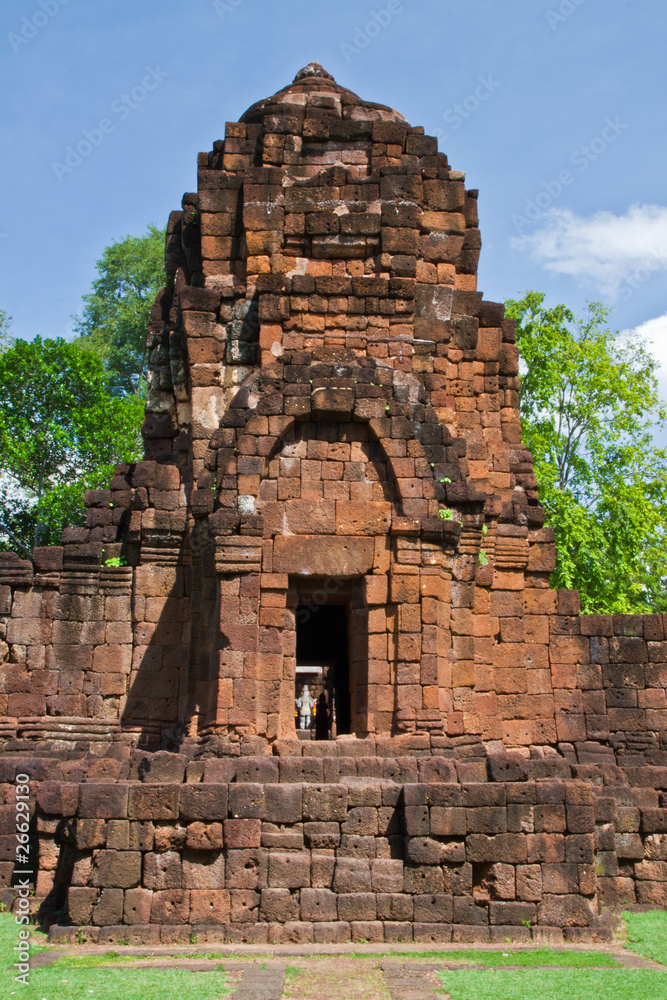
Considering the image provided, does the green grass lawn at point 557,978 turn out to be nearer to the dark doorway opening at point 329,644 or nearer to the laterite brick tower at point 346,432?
the laterite brick tower at point 346,432

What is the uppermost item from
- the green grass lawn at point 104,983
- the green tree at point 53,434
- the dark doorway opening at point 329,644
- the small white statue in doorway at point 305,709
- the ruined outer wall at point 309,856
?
the green tree at point 53,434

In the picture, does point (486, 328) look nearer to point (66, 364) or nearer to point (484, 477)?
point (484, 477)

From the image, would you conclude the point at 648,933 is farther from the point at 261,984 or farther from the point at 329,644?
the point at 329,644

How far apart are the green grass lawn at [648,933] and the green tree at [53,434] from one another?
1562 centimetres

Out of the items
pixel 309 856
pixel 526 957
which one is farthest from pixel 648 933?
pixel 309 856

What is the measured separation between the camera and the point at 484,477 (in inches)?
552

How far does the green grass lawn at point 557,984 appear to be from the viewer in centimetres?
762

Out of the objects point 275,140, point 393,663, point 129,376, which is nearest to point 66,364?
point 129,376

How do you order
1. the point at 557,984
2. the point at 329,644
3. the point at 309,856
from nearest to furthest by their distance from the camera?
the point at 557,984, the point at 309,856, the point at 329,644

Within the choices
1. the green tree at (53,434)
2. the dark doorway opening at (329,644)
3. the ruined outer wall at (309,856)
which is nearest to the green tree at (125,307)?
the green tree at (53,434)

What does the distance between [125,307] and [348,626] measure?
2084cm

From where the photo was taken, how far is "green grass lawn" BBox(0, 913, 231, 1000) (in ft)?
24.4

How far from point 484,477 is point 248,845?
6394 mm

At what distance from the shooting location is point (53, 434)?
23.5 m
